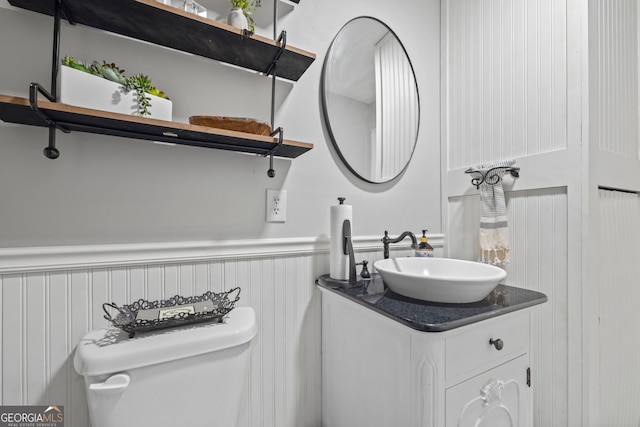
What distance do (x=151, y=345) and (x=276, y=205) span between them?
58 centimetres

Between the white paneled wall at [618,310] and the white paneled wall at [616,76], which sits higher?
the white paneled wall at [616,76]

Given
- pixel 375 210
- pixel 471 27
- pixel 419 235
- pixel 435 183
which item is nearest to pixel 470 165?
pixel 435 183

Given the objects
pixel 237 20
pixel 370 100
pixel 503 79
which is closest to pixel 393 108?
pixel 370 100

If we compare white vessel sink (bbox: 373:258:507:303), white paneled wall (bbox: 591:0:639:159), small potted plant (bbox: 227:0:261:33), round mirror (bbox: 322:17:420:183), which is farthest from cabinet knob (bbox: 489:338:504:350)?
small potted plant (bbox: 227:0:261:33)

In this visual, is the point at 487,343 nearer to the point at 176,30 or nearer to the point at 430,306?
the point at 430,306

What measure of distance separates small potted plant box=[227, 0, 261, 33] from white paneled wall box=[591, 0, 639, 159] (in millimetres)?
1254

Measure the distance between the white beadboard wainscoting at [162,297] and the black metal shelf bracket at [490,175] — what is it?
1.89 feet

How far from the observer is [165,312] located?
0.77 m

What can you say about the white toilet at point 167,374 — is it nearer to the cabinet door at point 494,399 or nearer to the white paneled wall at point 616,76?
the cabinet door at point 494,399

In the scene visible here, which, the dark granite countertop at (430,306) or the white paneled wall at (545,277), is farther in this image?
the white paneled wall at (545,277)

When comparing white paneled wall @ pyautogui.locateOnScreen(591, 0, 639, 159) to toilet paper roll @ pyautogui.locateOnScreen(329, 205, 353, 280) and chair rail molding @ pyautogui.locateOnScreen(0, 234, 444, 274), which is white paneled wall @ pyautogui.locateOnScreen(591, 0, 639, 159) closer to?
toilet paper roll @ pyautogui.locateOnScreen(329, 205, 353, 280)

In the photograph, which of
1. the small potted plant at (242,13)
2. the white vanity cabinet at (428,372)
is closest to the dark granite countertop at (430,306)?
the white vanity cabinet at (428,372)

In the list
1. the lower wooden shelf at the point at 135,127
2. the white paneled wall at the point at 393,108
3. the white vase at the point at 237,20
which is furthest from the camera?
the white paneled wall at the point at 393,108

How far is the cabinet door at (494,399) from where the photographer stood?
29.0 inches
